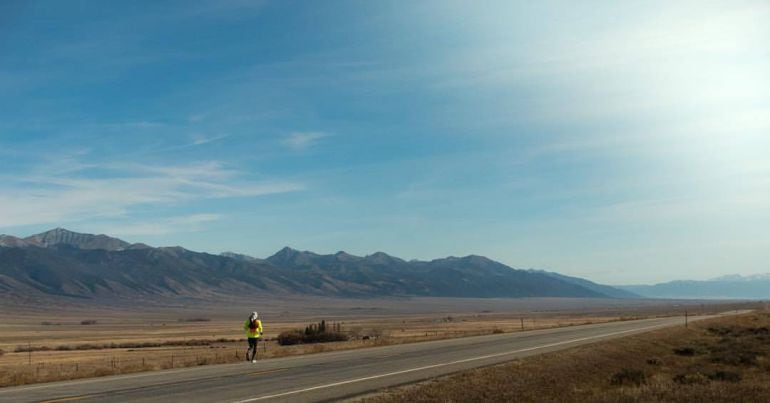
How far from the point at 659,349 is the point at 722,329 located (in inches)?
768

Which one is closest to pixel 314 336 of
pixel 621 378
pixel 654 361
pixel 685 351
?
pixel 685 351

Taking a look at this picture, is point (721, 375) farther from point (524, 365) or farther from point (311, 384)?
point (311, 384)

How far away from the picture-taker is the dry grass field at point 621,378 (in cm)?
1566

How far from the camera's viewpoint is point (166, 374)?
21750 millimetres

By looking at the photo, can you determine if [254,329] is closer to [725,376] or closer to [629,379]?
[629,379]

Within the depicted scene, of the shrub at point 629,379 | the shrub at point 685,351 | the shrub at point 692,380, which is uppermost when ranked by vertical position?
the shrub at point 629,379

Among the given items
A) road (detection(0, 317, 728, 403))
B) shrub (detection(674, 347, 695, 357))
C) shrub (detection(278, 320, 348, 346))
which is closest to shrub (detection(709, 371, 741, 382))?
road (detection(0, 317, 728, 403))

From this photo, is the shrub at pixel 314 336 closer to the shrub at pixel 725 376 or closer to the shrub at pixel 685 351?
the shrub at pixel 685 351

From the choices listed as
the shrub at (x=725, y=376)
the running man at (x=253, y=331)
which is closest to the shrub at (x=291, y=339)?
the running man at (x=253, y=331)

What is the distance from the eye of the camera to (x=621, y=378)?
20.6 m

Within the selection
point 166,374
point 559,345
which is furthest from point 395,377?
point 559,345

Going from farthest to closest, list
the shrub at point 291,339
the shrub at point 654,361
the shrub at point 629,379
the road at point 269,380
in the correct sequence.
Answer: the shrub at point 291,339 < the shrub at point 654,361 < the shrub at point 629,379 < the road at point 269,380

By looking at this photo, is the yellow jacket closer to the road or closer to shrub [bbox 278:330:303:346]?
the road

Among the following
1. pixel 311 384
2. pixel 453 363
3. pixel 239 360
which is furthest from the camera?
pixel 239 360
